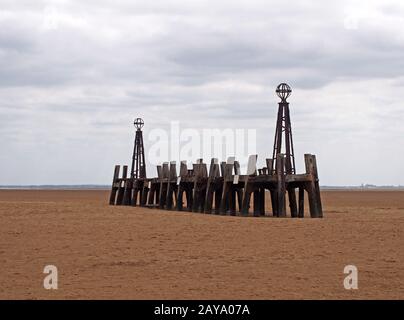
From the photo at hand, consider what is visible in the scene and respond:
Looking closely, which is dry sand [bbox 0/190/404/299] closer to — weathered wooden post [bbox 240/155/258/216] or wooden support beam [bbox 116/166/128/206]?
weathered wooden post [bbox 240/155/258/216]

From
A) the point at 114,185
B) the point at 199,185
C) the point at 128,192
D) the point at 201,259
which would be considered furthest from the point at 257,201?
the point at 114,185

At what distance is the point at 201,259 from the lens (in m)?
12.8

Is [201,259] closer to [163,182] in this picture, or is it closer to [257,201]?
[257,201]

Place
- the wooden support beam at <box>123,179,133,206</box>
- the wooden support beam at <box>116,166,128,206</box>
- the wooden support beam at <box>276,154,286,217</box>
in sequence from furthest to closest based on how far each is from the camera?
the wooden support beam at <box>116,166,128,206</box>
the wooden support beam at <box>123,179,133,206</box>
the wooden support beam at <box>276,154,286,217</box>

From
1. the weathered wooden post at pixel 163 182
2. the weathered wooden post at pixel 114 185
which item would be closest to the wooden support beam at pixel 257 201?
the weathered wooden post at pixel 163 182

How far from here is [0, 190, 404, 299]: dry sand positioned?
Result: 33.5 feet

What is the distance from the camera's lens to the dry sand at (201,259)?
402 inches

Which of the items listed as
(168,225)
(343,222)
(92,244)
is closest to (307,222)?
(343,222)

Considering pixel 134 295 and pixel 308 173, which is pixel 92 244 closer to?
pixel 134 295

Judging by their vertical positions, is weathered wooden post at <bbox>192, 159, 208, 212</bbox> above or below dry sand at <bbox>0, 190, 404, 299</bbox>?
above

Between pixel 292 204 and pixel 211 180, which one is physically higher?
pixel 211 180

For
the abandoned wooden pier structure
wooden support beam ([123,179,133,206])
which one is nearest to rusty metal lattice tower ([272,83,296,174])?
the abandoned wooden pier structure

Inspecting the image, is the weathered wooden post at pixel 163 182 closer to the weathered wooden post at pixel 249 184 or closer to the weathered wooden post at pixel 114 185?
the weathered wooden post at pixel 114 185

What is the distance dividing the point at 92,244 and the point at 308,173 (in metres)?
8.48
